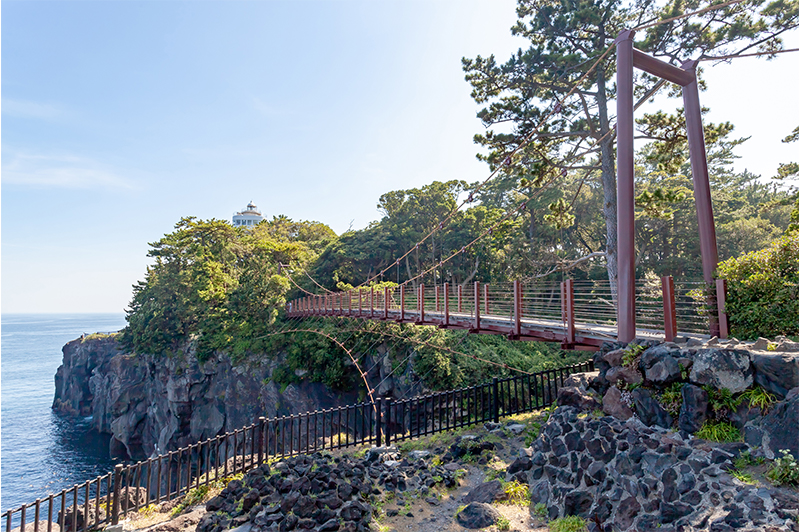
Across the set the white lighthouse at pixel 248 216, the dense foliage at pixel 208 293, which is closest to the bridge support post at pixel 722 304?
the dense foliage at pixel 208 293

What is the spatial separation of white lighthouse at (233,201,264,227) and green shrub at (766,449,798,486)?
307 ft

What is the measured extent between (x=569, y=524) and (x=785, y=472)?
190cm

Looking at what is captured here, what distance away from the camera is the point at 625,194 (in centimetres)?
602

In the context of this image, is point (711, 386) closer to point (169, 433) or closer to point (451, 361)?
point (451, 361)

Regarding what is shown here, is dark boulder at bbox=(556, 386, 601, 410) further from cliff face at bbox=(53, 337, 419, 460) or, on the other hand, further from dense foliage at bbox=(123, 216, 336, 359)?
dense foliage at bbox=(123, 216, 336, 359)

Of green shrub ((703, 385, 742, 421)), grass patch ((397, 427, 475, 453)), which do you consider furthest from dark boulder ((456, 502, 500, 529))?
green shrub ((703, 385, 742, 421))

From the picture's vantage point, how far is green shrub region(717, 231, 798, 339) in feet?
15.9

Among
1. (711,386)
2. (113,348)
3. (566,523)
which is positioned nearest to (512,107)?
(711,386)

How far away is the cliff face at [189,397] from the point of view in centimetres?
1987

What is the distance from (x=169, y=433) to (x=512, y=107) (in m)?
27.9

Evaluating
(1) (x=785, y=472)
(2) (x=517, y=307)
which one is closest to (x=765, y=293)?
(1) (x=785, y=472)

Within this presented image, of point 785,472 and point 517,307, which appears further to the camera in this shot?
point 517,307

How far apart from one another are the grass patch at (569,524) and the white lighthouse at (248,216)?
304 ft

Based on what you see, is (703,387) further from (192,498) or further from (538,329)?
(192,498)
